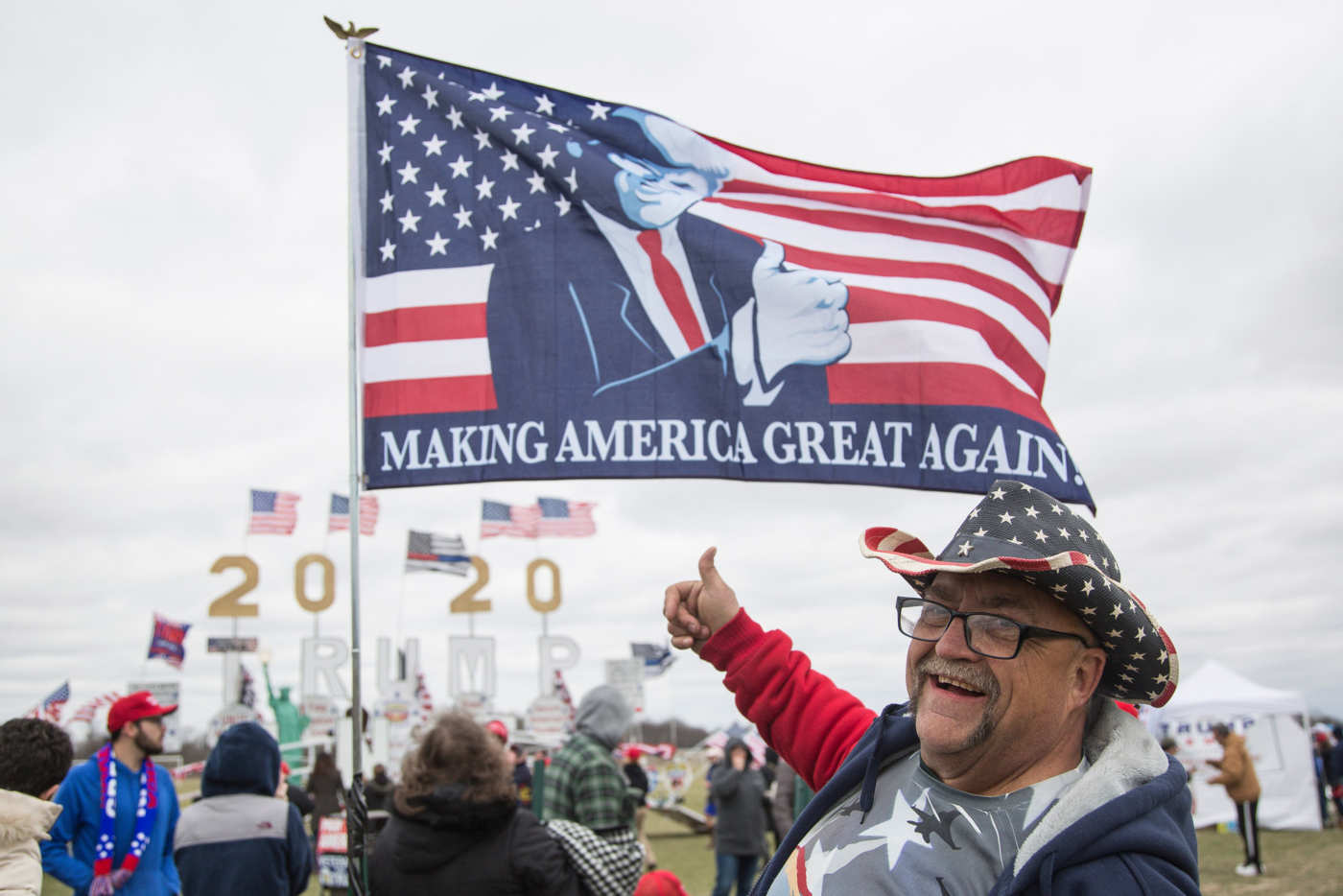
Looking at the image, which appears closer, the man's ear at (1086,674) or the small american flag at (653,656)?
the man's ear at (1086,674)

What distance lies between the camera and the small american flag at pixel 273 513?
28883 mm

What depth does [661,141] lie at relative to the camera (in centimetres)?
548

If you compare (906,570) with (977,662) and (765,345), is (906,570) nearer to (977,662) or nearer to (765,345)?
(977,662)

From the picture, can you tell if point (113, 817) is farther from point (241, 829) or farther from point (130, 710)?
point (241, 829)

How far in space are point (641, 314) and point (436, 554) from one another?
26.4m

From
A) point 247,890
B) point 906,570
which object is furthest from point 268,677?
point 906,570

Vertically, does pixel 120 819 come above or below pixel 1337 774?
above

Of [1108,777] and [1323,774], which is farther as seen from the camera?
[1323,774]

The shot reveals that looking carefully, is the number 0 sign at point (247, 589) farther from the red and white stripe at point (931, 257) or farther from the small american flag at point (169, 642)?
the red and white stripe at point (931, 257)

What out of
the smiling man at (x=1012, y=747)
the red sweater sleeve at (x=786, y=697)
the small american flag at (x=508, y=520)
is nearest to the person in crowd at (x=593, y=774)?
the red sweater sleeve at (x=786, y=697)

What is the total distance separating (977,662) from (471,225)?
3.79 m

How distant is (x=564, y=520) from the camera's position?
3102cm

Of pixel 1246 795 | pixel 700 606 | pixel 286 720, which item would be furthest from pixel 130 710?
pixel 286 720

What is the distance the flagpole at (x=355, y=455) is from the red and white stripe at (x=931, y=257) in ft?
5.41
